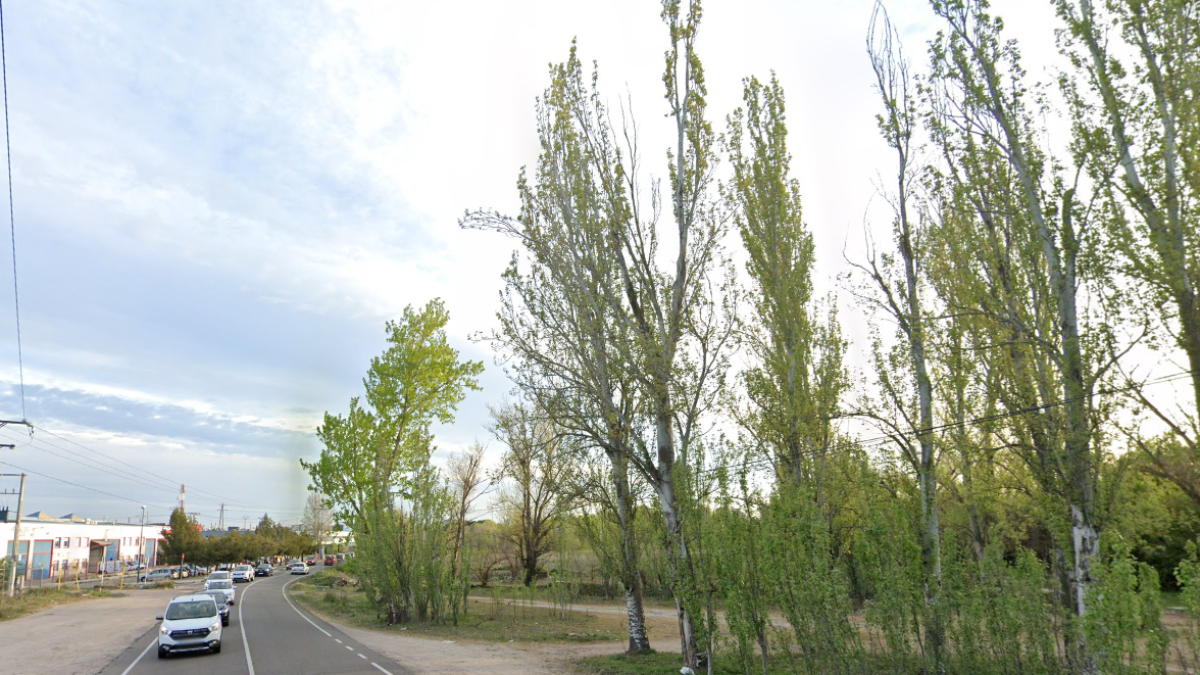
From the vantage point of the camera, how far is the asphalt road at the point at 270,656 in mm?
15906

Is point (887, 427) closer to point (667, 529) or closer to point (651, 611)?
point (667, 529)

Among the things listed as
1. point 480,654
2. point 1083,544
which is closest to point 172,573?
point 480,654

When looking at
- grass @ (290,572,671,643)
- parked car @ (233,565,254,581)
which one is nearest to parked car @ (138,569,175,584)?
parked car @ (233,565,254,581)

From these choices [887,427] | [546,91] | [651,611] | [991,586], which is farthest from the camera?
[651,611]

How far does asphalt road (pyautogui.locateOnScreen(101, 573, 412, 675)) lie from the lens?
626 inches

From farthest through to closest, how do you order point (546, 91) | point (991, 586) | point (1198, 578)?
point (546, 91) → point (991, 586) → point (1198, 578)

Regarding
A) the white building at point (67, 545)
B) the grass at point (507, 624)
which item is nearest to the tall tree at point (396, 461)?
the grass at point (507, 624)

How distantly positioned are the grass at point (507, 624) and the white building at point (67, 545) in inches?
1390

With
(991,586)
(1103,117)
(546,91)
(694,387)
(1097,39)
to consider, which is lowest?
(991,586)

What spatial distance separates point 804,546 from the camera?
10711mm

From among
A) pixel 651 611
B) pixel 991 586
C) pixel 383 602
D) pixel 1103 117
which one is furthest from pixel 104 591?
pixel 1103 117

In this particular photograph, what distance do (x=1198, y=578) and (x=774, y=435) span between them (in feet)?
26.8

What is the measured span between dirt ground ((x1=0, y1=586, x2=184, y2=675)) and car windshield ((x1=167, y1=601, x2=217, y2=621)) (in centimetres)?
170

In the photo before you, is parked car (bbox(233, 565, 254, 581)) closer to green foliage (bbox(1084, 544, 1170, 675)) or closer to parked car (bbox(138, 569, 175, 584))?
parked car (bbox(138, 569, 175, 584))
